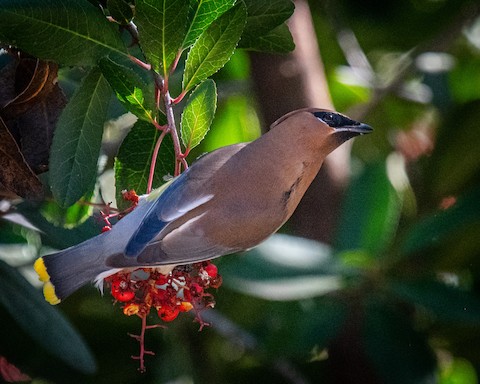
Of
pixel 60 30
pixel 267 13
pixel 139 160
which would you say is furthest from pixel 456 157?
pixel 60 30

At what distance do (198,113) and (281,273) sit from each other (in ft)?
3.58

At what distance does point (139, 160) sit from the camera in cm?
222

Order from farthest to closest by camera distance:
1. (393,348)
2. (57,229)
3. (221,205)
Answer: (393,348), (57,229), (221,205)

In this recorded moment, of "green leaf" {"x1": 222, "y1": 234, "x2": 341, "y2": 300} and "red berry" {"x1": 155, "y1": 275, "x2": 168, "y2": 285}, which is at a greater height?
"red berry" {"x1": 155, "y1": 275, "x2": 168, "y2": 285}

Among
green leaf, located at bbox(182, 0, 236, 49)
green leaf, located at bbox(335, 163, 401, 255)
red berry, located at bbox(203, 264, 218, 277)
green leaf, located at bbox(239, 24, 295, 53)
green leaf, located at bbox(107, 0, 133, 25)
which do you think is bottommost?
green leaf, located at bbox(335, 163, 401, 255)

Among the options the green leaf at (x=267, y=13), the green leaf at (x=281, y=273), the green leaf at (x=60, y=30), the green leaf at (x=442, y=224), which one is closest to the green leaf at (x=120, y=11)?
the green leaf at (x=60, y=30)

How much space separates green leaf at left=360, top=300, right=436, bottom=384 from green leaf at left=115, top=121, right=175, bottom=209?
4.17ft

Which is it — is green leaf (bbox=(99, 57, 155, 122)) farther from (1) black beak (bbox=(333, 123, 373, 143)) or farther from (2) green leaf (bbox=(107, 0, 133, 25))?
(1) black beak (bbox=(333, 123, 373, 143))

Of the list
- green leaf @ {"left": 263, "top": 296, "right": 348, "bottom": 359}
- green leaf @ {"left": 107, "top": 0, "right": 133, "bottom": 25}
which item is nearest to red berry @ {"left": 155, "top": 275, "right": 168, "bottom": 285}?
green leaf @ {"left": 107, "top": 0, "right": 133, "bottom": 25}

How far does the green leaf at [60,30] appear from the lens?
1976 mm

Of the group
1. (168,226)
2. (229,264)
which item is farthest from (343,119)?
(229,264)

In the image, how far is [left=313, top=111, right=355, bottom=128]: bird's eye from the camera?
213 cm

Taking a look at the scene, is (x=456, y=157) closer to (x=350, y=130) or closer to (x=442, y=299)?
(x=442, y=299)

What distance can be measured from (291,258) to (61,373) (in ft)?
2.66
